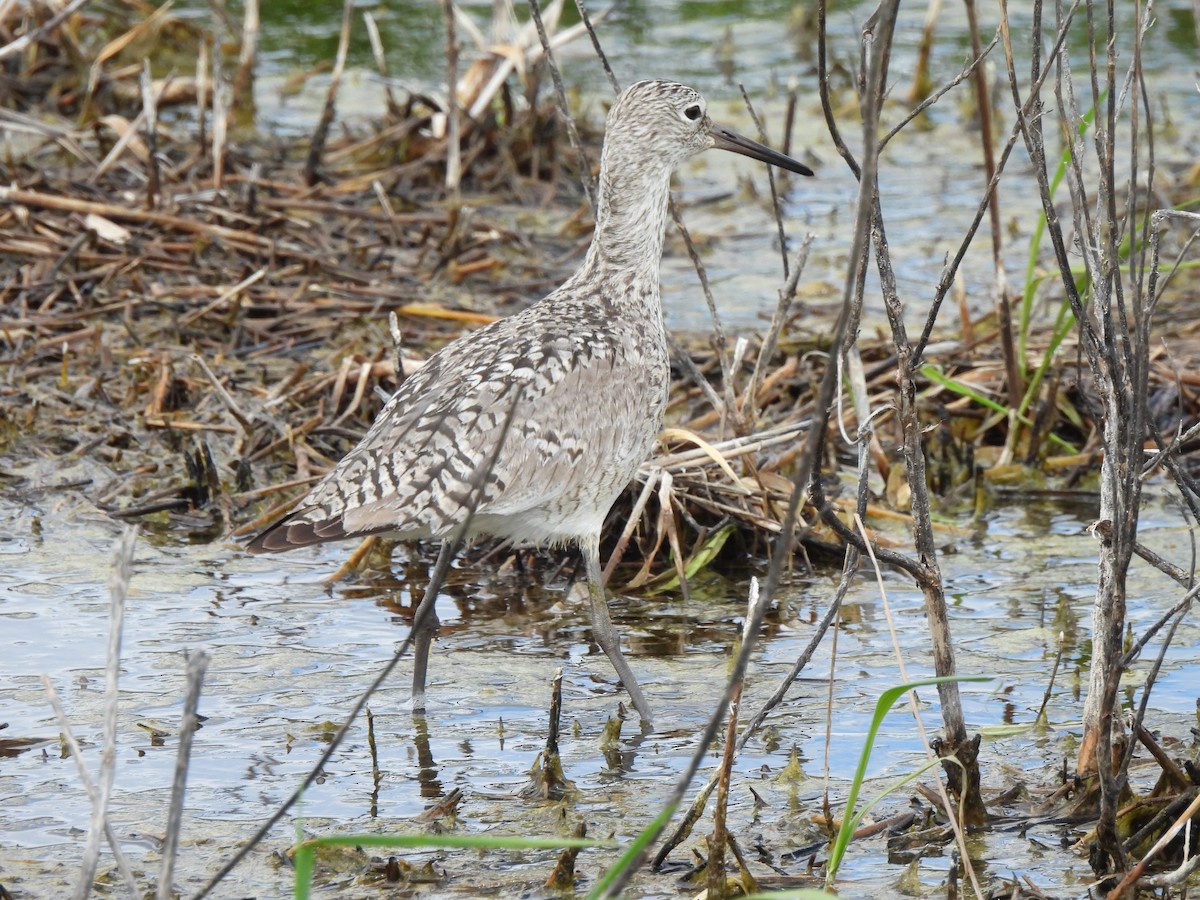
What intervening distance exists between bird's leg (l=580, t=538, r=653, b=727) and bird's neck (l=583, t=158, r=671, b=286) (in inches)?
36.3

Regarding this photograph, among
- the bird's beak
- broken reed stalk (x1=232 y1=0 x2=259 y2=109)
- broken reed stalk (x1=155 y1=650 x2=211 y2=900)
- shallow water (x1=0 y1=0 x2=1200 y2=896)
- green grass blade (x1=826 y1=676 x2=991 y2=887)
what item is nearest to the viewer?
broken reed stalk (x1=155 y1=650 x2=211 y2=900)

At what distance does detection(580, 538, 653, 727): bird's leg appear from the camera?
4816 millimetres

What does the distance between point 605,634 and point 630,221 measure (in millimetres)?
1363

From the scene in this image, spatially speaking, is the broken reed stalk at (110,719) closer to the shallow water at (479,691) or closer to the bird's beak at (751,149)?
the shallow water at (479,691)

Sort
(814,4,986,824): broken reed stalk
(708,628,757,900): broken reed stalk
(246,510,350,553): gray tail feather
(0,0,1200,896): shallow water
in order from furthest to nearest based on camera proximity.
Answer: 1. (246,510,350,553): gray tail feather
2. (0,0,1200,896): shallow water
3. (814,4,986,824): broken reed stalk
4. (708,628,757,900): broken reed stalk

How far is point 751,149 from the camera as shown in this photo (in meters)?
5.86

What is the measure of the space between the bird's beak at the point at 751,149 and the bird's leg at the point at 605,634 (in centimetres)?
158

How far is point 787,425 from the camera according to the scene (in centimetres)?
595

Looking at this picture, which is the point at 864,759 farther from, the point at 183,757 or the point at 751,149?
the point at 751,149

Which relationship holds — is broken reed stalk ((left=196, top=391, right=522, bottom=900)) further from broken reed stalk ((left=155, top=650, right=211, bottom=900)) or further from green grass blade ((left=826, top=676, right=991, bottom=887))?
green grass blade ((left=826, top=676, right=991, bottom=887))

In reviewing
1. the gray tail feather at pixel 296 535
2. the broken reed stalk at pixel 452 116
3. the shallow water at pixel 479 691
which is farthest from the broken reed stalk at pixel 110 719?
the broken reed stalk at pixel 452 116

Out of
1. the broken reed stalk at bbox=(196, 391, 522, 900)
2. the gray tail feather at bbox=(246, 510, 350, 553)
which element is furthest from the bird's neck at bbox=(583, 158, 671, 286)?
the gray tail feather at bbox=(246, 510, 350, 553)

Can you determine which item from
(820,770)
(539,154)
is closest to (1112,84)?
(820,770)

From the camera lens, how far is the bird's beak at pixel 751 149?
578 cm
